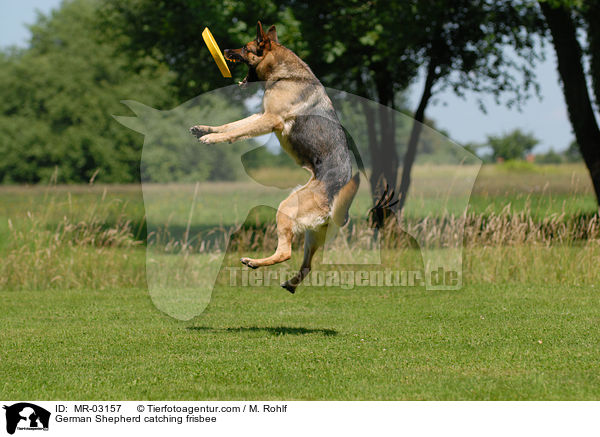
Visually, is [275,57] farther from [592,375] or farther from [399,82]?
[399,82]

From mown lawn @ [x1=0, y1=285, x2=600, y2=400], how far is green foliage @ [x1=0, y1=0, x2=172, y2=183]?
130ft

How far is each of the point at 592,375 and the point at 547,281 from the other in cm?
584

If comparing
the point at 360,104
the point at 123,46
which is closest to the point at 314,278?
the point at 360,104

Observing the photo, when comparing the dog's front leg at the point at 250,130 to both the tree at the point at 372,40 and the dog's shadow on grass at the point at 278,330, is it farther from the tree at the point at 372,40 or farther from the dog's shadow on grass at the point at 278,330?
the tree at the point at 372,40

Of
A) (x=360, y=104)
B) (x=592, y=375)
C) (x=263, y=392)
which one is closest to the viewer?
(x=263, y=392)

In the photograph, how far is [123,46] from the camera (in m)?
22.2

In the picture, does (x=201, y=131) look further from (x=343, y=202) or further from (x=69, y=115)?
(x=69, y=115)

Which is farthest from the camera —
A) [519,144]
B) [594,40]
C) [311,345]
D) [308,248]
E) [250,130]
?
[519,144]

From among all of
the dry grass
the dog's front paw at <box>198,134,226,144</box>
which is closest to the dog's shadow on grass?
the dry grass

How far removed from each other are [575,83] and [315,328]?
1177 centimetres

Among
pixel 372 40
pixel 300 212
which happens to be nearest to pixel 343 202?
pixel 300 212

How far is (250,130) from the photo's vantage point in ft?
19.3

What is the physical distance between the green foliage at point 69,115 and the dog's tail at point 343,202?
43576 mm

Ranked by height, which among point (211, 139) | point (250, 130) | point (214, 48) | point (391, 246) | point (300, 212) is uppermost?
A: point (214, 48)
